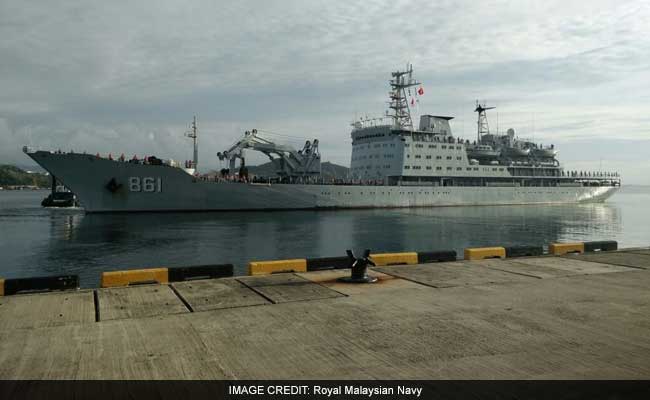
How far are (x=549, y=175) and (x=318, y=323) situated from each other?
6804 centimetres

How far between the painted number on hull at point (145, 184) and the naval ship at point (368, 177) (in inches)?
3.1

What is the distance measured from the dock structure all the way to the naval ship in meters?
32.7

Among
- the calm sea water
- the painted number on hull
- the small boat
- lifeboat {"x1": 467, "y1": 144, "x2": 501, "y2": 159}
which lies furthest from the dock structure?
the small boat

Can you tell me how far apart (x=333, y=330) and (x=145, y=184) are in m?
36.4

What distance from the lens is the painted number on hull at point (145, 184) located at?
126 feet

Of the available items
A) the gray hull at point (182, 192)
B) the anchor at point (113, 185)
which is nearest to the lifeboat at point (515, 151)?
the gray hull at point (182, 192)

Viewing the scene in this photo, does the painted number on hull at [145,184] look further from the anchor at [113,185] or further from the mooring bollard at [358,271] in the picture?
the mooring bollard at [358,271]

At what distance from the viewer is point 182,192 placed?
4012cm

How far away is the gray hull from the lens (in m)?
37.3

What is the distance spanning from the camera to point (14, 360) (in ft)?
15.4

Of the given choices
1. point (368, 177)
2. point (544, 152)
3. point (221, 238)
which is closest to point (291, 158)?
point (368, 177)

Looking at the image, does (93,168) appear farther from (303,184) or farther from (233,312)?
(233,312)

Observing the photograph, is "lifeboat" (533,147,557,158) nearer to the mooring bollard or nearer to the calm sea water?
the calm sea water

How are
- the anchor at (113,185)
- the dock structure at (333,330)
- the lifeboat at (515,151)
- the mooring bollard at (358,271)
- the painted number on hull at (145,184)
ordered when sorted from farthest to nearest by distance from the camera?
the lifeboat at (515,151) < the painted number on hull at (145,184) < the anchor at (113,185) < the mooring bollard at (358,271) < the dock structure at (333,330)
